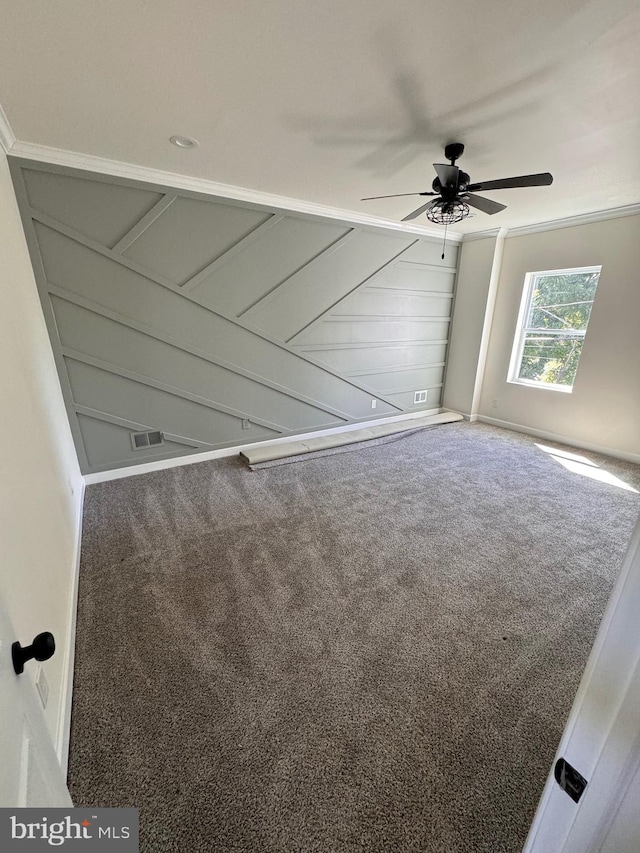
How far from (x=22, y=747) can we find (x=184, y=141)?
10.2 feet

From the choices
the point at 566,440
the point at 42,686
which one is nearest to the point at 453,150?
the point at 42,686

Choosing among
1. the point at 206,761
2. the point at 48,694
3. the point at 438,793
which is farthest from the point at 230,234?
Result: the point at 438,793

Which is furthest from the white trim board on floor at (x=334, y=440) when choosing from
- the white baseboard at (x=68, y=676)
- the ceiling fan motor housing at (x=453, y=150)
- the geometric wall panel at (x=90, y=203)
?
the ceiling fan motor housing at (x=453, y=150)

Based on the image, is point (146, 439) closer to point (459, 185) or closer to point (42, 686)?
point (42, 686)

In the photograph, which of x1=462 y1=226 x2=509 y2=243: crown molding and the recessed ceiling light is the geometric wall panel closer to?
the recessed ceiling light

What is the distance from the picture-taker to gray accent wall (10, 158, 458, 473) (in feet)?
8.99

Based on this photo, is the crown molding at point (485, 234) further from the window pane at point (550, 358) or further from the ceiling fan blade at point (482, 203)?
the ceiling fan blade at point (482, 203)

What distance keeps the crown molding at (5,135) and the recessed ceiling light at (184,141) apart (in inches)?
36.8

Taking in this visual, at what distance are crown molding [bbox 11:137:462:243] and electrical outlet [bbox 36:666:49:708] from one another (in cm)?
321

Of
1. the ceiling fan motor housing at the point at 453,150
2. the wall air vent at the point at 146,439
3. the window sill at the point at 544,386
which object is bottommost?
the wall air vent at the point at 146,439

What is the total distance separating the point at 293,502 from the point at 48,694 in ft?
6.36

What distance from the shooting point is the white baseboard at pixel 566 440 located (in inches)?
152

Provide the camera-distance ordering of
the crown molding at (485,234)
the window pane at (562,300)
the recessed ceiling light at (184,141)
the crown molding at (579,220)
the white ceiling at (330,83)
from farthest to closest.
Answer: the crown molding at (485,234)
the window pane at (562,300)
the crown molding at (579,220)
the recessed ceiling light at (184,141)
the white ceiling at (330,83)

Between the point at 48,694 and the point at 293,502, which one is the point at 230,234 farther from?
the point at 48,694
